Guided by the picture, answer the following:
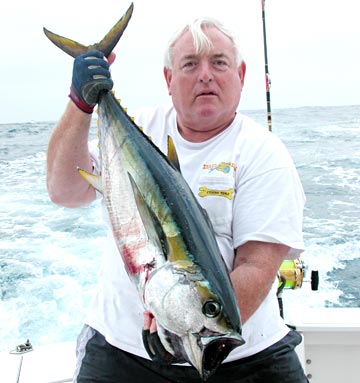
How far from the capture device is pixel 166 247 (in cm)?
119

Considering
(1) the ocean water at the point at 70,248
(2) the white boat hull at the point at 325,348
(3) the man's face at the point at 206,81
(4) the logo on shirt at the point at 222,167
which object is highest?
(3) the man's face at the point at 206,81

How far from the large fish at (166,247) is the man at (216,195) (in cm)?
20

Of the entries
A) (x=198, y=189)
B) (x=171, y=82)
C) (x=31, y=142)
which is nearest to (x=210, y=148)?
(x=198, y=189)

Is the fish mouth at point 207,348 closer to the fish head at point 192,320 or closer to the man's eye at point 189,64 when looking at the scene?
the fish head at point 192,320

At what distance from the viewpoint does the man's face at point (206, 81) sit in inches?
65.1

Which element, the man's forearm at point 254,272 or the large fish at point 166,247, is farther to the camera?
the man's forearm at point 254,272

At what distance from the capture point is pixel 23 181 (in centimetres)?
893

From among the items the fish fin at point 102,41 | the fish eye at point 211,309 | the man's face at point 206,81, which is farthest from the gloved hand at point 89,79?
the fish eye at point 211,309

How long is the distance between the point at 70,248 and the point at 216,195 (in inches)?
184

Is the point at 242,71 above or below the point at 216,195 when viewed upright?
above

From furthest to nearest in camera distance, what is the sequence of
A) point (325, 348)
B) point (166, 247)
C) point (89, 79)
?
1. point (325, 348)
2. point (89, 79)
3. point (166, 247)

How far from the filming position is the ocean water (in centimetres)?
426

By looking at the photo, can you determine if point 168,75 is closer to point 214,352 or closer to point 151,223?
point 151,223

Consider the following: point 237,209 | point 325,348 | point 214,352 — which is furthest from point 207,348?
point 325,348
